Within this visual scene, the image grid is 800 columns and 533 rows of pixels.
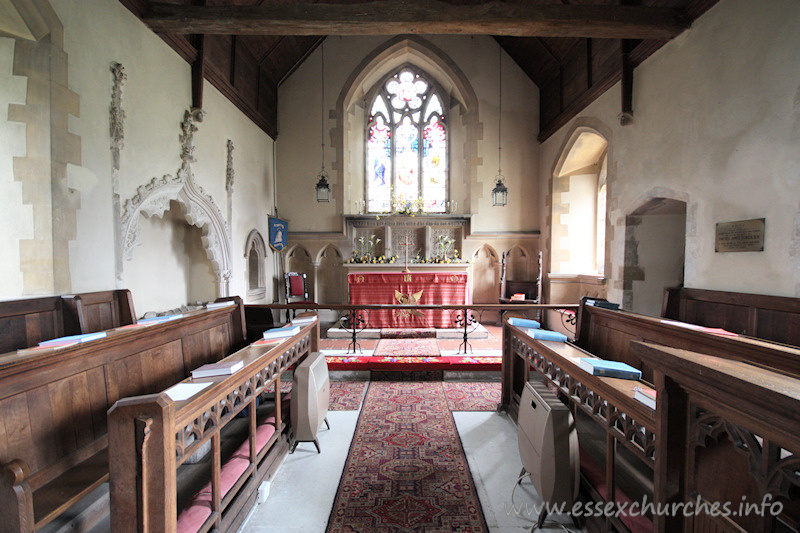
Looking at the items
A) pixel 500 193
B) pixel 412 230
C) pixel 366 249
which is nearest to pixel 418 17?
pixel 500 193

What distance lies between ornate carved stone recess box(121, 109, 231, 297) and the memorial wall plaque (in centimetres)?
583

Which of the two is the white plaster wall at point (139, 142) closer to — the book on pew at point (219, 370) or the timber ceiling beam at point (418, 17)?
the timber ceiling beam at point (418, 17)

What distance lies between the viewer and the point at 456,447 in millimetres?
2564

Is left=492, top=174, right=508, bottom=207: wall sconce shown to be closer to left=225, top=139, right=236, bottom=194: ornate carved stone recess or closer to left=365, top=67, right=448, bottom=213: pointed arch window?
left=365, top=67, right=448, bottom=213: pointed arch window

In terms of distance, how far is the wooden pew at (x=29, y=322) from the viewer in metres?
2.31

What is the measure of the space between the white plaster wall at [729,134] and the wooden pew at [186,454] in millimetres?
4099

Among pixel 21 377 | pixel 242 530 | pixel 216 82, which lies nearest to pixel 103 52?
pixel 216 82

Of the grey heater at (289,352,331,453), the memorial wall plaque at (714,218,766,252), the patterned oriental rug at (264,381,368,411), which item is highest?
the memorial wall plaque at (714,218,766,252)

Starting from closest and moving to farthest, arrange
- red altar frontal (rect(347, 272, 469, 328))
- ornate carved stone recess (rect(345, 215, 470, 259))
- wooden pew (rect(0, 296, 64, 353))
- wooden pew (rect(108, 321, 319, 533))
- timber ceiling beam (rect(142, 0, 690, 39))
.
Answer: wooden pew (rect(108, 321, 319, 533)), wooden pew (rect(0, 296, 64, 353)), timber ceiling beam (rect(142, 0, 690, 39)), red altar frontal (rect(347, 272, 469, 328)), ornate carved stone recess (rect(345, 215, 470, 259))

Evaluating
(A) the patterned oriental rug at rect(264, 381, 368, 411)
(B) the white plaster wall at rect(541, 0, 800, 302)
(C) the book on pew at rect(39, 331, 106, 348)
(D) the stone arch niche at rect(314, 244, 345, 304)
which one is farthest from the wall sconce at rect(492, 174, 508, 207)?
(C) the book on pew at rect(39, 331, 106, 348)

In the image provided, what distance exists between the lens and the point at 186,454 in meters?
1.26

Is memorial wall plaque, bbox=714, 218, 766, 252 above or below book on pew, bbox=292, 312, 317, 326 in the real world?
above

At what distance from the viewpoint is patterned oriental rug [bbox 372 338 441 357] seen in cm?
450

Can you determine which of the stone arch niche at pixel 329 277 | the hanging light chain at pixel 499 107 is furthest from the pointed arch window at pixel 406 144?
the stone arch niche at pixel 329 277
